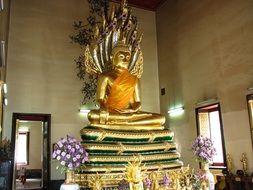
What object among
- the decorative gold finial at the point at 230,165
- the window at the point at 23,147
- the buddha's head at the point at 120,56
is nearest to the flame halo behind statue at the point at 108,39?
the buddha's head at the point at 120,56

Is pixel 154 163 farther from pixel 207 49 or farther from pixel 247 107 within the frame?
pixel 207 49

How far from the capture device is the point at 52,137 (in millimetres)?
6770

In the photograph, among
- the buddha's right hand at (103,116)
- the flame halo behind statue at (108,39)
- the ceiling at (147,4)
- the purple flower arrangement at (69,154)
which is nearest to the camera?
the purple flower arrangement at (69,154)

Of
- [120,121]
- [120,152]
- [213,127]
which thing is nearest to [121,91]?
[120,121]

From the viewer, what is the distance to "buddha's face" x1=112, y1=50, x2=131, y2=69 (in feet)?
17.7

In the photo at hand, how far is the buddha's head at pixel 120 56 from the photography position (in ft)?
17.7

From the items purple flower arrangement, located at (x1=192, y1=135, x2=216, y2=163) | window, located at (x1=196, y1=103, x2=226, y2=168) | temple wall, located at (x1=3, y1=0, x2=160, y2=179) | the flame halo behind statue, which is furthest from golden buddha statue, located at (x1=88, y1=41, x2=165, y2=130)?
temple wall, located at (x1=3, y1=0, x2=160, y2=179)

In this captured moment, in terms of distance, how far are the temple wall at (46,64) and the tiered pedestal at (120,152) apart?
3.00 metres

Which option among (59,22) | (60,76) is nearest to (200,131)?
(60,76)

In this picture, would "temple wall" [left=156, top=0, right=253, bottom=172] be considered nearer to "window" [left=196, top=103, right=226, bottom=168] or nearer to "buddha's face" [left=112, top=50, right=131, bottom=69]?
"window" [left=196, top=103, right=226, bottom=168]

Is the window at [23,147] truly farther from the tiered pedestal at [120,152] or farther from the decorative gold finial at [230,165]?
the decorative gold finial at [230,165]

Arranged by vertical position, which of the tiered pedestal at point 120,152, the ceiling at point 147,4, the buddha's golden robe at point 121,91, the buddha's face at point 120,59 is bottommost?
the tiered pedestal at point 120,152

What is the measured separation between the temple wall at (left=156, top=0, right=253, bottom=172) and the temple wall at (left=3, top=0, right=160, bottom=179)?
7.57 ft

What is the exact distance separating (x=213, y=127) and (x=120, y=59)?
2.51 metres
